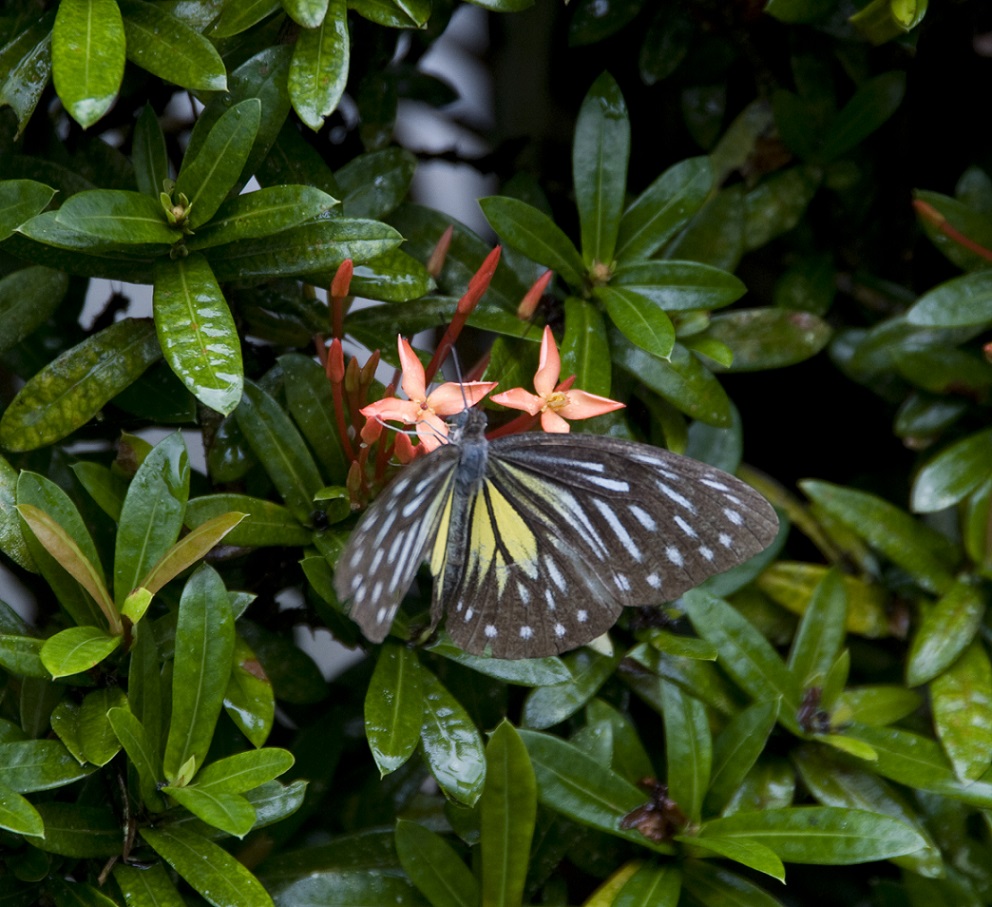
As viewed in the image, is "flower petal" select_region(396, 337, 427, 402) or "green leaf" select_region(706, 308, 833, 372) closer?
"flower petal" select_region(396, 337, 427, 402)

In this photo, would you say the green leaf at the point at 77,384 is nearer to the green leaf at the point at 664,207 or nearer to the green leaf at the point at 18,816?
the green leaf at the point at 18,816

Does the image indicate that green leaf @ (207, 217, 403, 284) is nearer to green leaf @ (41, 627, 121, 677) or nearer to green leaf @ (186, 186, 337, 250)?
green leaf @ (186, 186, 337, 250)

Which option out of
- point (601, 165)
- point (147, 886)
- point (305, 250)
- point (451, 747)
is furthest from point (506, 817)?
point (601, 165)

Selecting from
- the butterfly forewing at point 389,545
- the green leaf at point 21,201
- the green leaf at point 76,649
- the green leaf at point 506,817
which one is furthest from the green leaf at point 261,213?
the green leaf at point 506,817

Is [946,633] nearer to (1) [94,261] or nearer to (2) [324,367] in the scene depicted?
(2) [324,367]

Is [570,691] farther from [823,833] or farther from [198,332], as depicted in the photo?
[198,332]

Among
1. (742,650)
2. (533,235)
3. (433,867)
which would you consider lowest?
(433,867)

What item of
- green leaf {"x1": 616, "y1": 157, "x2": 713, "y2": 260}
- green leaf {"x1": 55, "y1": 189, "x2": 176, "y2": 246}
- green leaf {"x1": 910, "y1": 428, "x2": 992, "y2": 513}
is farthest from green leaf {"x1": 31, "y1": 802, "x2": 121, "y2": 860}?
green leaf {"x1": 910, "y1": 428, "x2": 992, "y2": 513}
